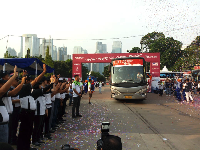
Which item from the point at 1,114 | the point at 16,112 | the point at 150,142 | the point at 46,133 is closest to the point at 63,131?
the point at 46,133

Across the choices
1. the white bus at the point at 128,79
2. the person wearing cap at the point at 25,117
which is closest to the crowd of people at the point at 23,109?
the person wearing cap at the point at 25,117

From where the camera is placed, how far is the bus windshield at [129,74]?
42.6 ft

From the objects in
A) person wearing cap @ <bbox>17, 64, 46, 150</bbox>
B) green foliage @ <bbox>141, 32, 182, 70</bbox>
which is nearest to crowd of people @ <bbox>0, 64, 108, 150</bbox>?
person wearing cap @ <bbox>17, 64, 46, 150</bbox>

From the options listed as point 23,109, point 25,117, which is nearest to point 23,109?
point 23,109

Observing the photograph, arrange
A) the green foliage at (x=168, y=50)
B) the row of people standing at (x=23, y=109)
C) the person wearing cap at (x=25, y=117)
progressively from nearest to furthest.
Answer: the row of people standing at (x=23, y=109)
the person wearing cap at (x=25, y=117)
the green foliage at (x=168, y=50)

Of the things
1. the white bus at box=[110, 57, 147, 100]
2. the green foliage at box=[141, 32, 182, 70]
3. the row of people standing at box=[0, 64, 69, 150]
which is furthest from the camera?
the green foliage at box=[141, 32, 182, 70]

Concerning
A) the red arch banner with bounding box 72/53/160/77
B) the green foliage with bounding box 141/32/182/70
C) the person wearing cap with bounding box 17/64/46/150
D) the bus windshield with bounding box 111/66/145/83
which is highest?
the green foliage with bounding box 141/32/182/70

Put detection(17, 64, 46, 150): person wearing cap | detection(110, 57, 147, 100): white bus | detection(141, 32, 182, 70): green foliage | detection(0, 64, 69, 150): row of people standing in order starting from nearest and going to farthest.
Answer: detection(0, 64, 69, 150): row of people standing, detection(17, 64, 46, 150): person wearing cap, detection(110, 57, 147, 100): white bus, detection(141, 32, 182, 70): green foliage

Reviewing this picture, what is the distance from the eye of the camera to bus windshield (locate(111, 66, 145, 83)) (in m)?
13.0

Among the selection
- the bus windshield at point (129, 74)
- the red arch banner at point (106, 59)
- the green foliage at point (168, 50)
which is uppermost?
the green foliage at point (168, 50)

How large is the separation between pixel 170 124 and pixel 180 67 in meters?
35.8

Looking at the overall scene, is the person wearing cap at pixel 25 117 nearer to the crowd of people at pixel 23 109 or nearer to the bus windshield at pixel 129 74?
the crowd of people at pixel 23 109

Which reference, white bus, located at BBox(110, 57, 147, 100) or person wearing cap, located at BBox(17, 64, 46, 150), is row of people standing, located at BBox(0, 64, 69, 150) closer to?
person wearing cap, located at BBox(17, 64, 46, 150)

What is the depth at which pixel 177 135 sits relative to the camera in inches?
212
